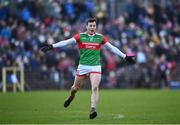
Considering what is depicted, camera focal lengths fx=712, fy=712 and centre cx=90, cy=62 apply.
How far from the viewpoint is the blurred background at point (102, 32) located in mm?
40125

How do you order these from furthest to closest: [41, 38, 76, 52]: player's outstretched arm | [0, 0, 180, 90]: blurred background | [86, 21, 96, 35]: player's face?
[0, 0, 180, 90]: blurred background → [41, 38, 76, 52]: player's outstretched arm → [86, 21, 96, 35]: player's face

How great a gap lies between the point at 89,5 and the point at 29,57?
21.9 feet

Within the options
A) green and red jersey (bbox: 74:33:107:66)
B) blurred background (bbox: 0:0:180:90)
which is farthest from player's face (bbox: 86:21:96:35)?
blurred background (bbox: 0:0:180:90)

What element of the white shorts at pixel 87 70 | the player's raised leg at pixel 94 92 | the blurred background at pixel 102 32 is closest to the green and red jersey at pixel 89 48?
the white shorts at pixel 87 70

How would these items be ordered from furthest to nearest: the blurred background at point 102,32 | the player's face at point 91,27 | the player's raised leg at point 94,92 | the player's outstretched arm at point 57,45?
the blurred background at point 102,32 → the player's outstretched arm at point 57,45 → the player's face at point 91,27 → the player's raised leg at point 94,92

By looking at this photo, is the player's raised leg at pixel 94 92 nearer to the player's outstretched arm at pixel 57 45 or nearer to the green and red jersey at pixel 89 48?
the green and red jersey at pixel 89 48

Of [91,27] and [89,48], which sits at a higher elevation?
[91,27]

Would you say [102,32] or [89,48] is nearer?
[89,48]

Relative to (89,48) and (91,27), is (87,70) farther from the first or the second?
(91,27)

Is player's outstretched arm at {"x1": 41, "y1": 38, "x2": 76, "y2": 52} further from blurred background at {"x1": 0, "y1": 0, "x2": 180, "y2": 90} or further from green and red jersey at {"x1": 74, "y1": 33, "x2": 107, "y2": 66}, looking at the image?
blurred background at {"x1": 0, "y1": 0, "x2": 180, "y2": 90}

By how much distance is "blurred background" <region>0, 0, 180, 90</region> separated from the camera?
1580 inches

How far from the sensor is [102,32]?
141ft

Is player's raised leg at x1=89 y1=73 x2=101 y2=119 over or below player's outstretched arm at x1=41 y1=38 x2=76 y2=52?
below

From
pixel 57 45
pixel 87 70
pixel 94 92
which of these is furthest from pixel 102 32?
pixel 94 92
